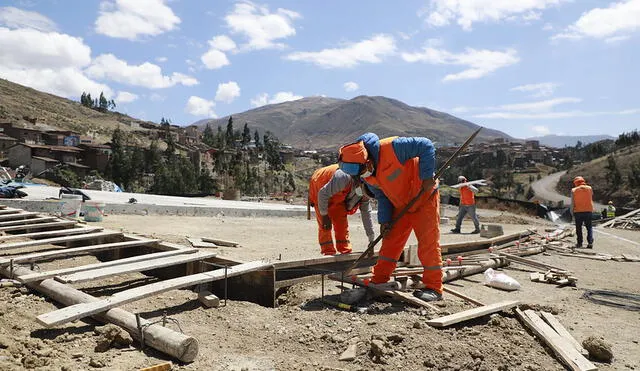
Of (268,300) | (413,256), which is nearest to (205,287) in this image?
(268,300)

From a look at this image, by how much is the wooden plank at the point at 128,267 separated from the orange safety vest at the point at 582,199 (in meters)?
8.56

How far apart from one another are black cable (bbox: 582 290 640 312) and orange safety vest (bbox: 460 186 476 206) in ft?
19.9

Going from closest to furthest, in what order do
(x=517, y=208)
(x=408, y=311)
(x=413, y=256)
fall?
(x=408, y=311) < (x=413, y=256) < (x=517, y=208)

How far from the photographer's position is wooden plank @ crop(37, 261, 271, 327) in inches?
118

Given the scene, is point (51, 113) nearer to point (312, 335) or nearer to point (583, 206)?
point (583, 206)

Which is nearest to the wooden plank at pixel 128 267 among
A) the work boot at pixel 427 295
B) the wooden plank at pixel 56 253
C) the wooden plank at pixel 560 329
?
the wooden plank at pixel 56 253

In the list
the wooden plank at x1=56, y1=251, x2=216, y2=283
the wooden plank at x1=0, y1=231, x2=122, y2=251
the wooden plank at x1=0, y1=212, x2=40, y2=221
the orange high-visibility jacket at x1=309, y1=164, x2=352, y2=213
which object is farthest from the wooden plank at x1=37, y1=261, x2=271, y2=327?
the wooden plank at x1=0, y1=212, x2=40, y2=221

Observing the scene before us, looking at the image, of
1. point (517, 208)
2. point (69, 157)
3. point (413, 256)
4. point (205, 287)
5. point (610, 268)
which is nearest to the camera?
point (205, 287)

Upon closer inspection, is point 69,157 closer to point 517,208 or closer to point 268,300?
point 517,208

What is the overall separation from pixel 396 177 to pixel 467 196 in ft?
26.1

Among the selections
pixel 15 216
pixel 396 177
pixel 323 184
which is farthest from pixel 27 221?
pixel 396 177

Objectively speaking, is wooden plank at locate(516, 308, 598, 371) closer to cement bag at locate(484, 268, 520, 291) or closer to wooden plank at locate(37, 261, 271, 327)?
cement bag at locate(484, 268, 520, 291)

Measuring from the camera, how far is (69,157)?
56906 millimetres

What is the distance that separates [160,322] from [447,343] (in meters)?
2.13
